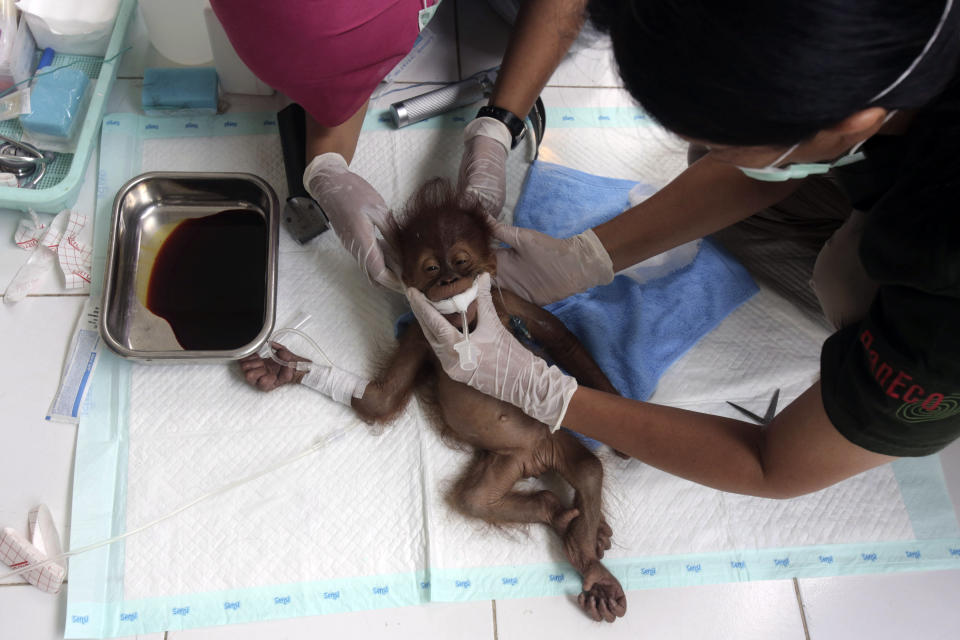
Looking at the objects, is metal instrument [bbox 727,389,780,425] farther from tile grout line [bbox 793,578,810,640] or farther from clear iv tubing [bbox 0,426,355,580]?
clear iv tubing [bbox 0,426,355,580]

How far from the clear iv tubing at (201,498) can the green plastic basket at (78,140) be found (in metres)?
0.89

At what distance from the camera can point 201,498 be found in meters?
1.61

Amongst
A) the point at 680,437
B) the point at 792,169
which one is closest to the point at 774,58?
the point at 792,169

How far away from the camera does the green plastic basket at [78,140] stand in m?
1.79

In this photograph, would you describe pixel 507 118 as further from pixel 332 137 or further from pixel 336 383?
pixel 336 383

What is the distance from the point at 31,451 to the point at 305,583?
0.74 meters

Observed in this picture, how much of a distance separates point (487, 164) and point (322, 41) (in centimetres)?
51

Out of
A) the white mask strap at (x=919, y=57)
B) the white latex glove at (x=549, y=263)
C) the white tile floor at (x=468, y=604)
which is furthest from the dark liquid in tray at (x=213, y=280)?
the white mask strap at (x=919, y=57)

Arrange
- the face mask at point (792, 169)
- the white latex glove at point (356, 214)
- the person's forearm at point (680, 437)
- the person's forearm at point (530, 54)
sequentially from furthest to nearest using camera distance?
the person's forearm at point (530, 54), the white latex glove at point (356, 214), the person's forearm at point (680, 437), the face mask at point (792, 169)

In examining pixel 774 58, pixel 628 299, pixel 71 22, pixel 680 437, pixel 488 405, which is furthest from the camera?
pixel 71 22

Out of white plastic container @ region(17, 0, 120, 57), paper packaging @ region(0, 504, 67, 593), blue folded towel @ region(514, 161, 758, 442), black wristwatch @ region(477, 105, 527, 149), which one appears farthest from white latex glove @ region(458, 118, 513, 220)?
paper packaging @ region(0, 504, 67, 593)

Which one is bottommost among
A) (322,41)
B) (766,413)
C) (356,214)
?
(766,413)

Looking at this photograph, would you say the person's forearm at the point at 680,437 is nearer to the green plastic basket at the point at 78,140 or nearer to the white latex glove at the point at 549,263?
the white latex glove at the point at 549,263

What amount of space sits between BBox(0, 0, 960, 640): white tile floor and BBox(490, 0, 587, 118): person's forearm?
0.18 m
